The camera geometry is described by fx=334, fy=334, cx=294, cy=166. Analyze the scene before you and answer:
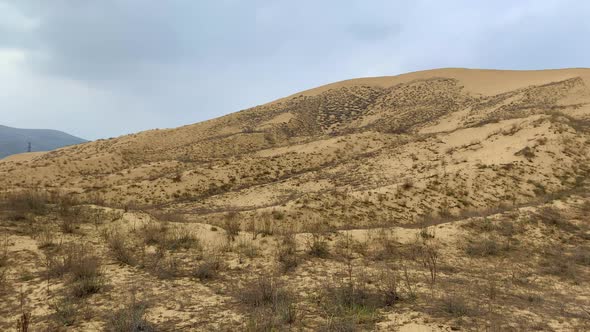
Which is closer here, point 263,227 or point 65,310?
point 65,310

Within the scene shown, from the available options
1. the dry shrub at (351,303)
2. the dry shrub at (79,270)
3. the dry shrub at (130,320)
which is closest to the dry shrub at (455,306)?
the dry shrub at (351,303)

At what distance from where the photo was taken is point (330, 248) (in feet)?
28.3

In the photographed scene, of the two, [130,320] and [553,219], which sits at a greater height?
[553,219]

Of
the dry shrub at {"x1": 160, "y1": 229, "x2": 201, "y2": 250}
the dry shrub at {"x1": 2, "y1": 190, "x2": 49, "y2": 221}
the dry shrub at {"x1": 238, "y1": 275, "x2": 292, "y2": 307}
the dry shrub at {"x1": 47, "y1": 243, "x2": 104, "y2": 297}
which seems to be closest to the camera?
the dry shrub at {"x1": 238, "y1": 275, "x2": 292, "y2": 307}

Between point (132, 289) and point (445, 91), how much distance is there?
54347 mm

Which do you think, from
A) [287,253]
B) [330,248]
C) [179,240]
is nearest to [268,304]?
[287,253]

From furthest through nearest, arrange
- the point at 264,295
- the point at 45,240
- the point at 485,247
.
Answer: the point at 485,247
the point at 45,240
the point at 264,295

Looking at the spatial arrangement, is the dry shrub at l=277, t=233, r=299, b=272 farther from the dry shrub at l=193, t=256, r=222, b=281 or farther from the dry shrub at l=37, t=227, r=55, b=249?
the dry shrub at l=37, t=227, r=55, b=249

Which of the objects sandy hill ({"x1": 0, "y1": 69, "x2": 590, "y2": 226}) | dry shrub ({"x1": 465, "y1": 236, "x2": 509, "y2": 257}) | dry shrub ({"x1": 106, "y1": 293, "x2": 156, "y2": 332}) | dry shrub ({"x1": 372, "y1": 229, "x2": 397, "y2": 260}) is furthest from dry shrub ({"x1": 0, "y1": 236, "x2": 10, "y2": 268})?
dry shrub ({"x1": 465, "y1": 236, "x2": 509, "y2": 257})

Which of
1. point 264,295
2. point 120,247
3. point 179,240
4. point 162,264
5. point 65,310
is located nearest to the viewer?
point 65,310

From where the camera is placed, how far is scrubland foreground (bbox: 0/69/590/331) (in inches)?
Answer: 203

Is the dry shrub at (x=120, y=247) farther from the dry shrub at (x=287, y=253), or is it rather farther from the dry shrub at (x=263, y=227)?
the dry shrub at (x=287, y=253)

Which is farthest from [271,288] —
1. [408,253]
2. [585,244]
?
[585,244]

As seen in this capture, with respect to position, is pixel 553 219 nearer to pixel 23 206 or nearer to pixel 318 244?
pixel 318 244
